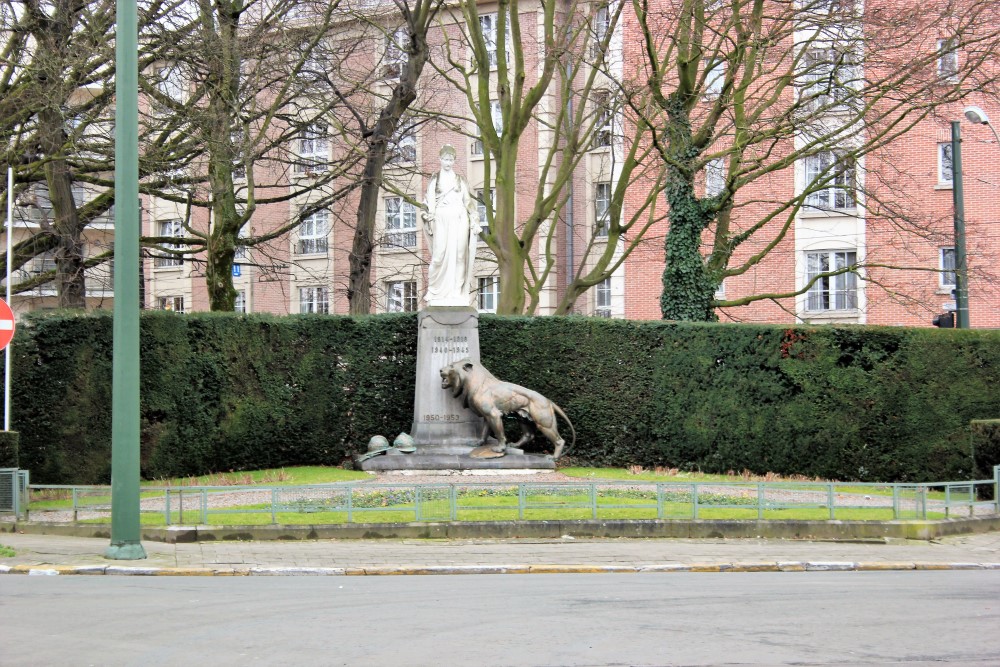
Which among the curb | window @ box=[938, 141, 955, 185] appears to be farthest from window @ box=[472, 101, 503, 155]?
the curb

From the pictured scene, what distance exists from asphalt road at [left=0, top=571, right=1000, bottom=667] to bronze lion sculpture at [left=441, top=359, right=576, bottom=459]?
852cm

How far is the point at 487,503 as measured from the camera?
620 inches

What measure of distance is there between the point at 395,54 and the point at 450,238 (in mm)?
14024

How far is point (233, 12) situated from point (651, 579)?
688 inches

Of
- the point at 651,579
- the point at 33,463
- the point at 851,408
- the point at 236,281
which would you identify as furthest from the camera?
the point at 236,281

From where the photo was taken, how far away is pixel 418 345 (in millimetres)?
21812

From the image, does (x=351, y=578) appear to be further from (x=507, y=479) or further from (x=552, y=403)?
(x=552, y=403)

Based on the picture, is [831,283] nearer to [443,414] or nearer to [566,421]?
[566,421]

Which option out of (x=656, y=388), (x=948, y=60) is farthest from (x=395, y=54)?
(x=656, y=388)

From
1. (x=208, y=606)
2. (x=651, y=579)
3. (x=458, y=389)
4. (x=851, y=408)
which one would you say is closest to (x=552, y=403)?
(x=458, y=389)

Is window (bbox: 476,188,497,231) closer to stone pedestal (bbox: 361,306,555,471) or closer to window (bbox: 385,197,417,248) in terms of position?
window (bbox: 385,197,417,248)

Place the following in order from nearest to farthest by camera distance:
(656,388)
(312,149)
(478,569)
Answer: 1. (478,569)
2. (656,388)
3. (312,149)

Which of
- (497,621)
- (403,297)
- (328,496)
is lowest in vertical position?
(497,621)

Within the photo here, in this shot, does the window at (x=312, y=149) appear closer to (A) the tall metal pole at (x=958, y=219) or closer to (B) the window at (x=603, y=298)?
(B) the window at (x=603, y=298)
